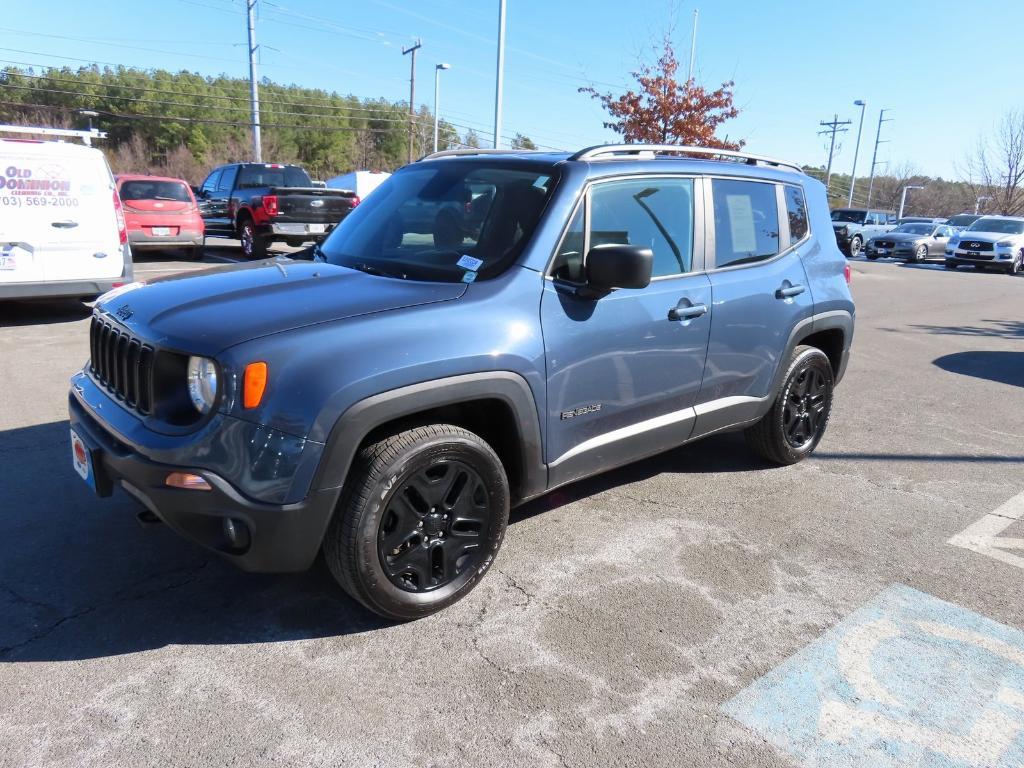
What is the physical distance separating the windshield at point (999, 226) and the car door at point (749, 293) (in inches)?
959

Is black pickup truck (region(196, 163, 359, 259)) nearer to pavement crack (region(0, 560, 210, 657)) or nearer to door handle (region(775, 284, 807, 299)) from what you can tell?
door handle (region(775, 284, 807, 299))

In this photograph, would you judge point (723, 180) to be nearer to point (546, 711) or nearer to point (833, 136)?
point (546, 711)

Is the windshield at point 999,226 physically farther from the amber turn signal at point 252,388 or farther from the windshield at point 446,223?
the amber turn signal at point 252,388

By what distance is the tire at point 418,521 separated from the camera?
2.73 m

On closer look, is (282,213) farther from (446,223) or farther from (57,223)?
(446,223)

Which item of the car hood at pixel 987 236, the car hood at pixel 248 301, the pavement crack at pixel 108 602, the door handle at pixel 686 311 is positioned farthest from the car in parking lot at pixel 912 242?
the pavement crack at pixel 108 602

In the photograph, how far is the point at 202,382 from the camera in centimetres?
262

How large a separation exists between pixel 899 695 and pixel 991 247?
25.0m

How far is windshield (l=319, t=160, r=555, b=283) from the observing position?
10.8 ft

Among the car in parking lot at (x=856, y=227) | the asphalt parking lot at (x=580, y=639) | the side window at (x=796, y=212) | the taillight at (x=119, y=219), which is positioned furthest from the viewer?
the car in parking lot at (x=856, y=227)

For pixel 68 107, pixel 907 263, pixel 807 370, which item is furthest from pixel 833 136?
pixel 807 370

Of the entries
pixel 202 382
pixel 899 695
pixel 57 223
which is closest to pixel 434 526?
pixel 202 382

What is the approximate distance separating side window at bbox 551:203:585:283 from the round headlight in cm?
143

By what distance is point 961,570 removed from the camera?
11.8 feet
